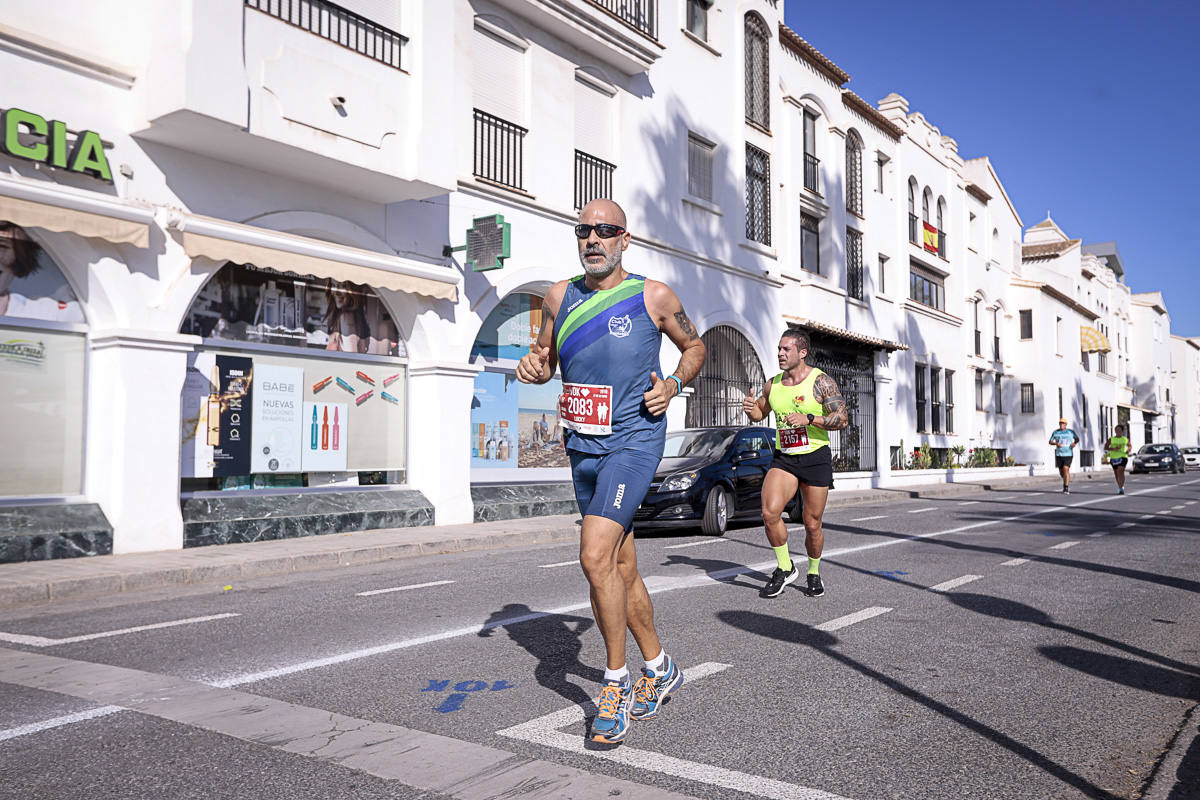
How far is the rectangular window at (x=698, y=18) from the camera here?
71.2 ft

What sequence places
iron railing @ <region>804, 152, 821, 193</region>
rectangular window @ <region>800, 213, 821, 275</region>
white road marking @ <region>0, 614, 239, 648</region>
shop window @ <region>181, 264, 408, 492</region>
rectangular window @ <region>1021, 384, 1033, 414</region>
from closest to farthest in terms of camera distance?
white road marking @ <region>0, 614, 239, 648</region>, shop window @ <region>181, 264, 408, 492</region>, iron railing @ <region>804, 152, 821, 193</region>, rectangular window @ <region>800, 213, 821, 275</region>, rectangular window @ <region>1021, 384, 1033, 414</region>

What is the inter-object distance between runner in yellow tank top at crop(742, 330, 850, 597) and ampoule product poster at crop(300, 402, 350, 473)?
7.25m

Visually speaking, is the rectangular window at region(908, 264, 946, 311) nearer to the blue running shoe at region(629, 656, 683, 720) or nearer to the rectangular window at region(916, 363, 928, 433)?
the rectangular window at region(916, 363, 928, 433)

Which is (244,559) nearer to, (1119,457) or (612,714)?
(612,714)

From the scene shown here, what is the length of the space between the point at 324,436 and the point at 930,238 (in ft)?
89.0

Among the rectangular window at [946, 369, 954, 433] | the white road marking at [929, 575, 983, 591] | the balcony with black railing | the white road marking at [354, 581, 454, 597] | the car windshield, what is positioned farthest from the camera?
the rectangular window at [946, 369, 954, 433]

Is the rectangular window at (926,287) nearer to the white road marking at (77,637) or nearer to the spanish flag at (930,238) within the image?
the spanish flag at (930,238)

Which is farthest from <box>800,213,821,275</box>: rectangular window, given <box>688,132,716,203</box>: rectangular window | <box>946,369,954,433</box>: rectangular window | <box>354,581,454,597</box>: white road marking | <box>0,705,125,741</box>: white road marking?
<box>0,705,125,741</box>: white road marking

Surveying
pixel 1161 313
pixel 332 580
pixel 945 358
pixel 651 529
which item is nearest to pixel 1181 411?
pixel 1161 313

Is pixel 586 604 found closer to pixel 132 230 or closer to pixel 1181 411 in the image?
pixel 132 230

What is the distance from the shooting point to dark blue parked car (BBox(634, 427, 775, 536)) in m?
12.6

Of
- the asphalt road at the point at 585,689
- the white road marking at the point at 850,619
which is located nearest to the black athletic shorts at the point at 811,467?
the asphalt road at the point at 585,689

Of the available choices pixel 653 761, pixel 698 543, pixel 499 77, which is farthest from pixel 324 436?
pixel 653 761

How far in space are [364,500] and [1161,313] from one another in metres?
85.2
